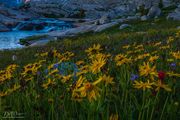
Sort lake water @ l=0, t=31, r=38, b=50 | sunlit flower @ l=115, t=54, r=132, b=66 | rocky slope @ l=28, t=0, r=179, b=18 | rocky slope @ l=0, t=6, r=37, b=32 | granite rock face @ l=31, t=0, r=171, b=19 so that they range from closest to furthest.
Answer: sunlit flower @ l=115, t=54, r=132, b=66
lake water @ l=0, t=31, r=38, b=50
rocky slope @ l=0, t=6, r=37, b=32
rocky slope @ l=28, t=0, r=179, b=18
granite rock face @ l=31, t=0, r=171, b=19

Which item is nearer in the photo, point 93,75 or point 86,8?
point 93,75

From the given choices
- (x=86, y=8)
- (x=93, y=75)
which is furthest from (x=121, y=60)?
(x=86, y=8)

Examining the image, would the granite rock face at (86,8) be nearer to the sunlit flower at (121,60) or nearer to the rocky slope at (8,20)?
the rocky slope at (8,20)

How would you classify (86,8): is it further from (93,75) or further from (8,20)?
(93,75)

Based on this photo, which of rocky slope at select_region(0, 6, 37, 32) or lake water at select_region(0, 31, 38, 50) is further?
rocky slope at select_region(0, 6, 37, 32)

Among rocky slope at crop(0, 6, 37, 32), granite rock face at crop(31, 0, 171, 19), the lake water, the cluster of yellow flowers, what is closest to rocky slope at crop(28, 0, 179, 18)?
granite rock face at crop(31, 0, 171, 19)

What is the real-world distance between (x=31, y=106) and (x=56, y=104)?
304 mm

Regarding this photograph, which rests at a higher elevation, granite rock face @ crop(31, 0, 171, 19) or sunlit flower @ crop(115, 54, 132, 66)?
sunlit flower @ crop(115, 54, 132, 66)

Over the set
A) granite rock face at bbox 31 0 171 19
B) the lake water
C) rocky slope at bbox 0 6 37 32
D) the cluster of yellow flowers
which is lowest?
granite rock face at bbox 31 0 171 19

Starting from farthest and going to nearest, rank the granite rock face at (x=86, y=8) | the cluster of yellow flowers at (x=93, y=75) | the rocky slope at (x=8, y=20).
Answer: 1. the granite rock face at (x=86, y=8)
2. the rocky slope at (x=8, y=20)
3. the cluster of yellow flowers at (x=93, y=75)

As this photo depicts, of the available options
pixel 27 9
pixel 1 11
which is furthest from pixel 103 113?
pixel 27 9

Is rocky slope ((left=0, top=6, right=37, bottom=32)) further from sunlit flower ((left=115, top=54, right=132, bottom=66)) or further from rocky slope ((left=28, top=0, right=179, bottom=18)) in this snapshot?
sunlit flower ((left=115, top=54, right=132, bottom=66))

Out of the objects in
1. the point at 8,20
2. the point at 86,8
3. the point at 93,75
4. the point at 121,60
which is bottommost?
the point at 86,8

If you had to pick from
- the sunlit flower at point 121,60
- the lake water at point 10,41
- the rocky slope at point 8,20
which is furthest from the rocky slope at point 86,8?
the sunlit flower at point 121,60
